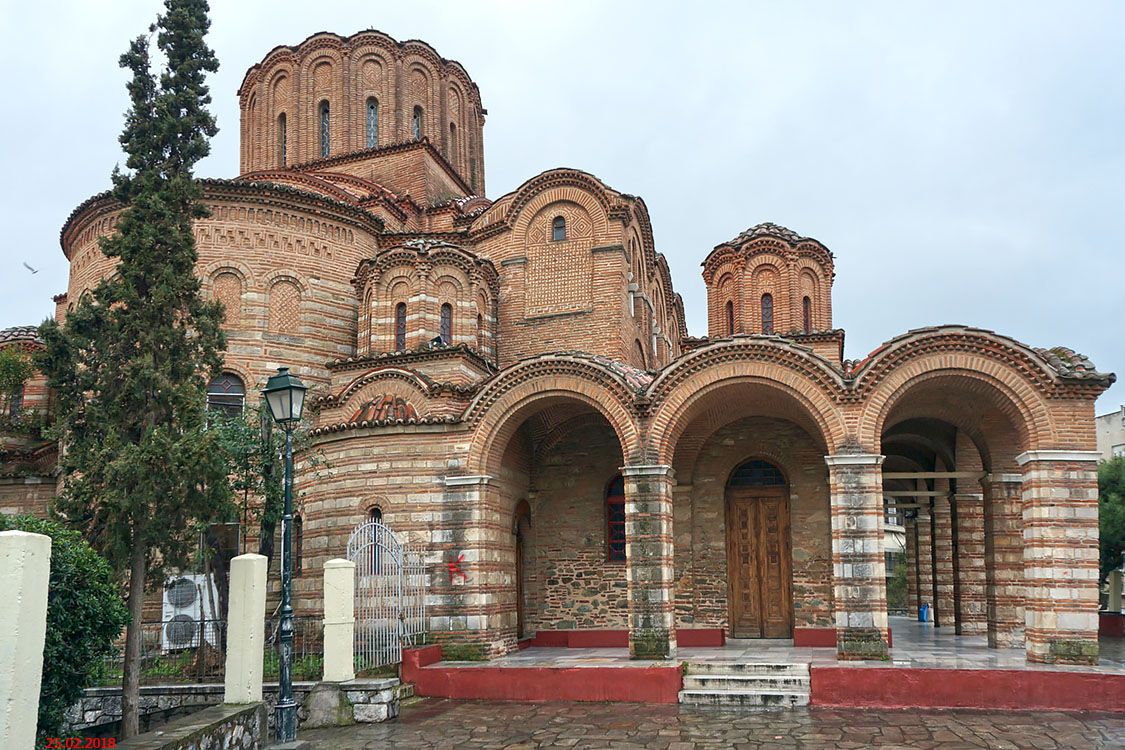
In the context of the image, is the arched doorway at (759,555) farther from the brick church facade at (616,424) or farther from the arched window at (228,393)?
the arched window at (228,393)

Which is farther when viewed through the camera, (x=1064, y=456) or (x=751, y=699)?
(x=1064, y=456)

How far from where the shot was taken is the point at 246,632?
10.7 m

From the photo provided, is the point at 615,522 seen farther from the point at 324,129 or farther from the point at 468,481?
the point at 324,129

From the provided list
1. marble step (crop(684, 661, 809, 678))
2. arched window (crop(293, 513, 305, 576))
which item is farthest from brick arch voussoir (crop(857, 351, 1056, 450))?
arched window (crop(293, 513, 305, 576))

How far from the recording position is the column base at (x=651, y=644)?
14.0 metres

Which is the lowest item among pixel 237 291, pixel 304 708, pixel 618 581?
pixel 304 708

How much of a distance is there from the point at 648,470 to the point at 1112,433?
35792mm

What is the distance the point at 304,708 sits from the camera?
40.1ft

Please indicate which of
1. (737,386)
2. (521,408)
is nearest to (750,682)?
(737,386)

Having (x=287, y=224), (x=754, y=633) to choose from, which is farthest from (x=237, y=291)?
(x=754, y=633)

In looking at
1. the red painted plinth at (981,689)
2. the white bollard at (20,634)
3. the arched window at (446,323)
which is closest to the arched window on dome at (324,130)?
the arched window at (446,323)

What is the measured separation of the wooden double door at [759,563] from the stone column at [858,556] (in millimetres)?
3230

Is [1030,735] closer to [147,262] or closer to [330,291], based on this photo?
[147,262]

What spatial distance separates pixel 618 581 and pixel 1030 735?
26.3 feet
